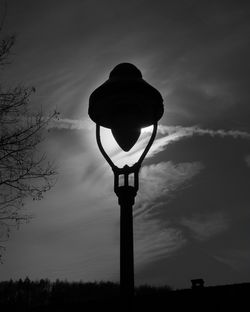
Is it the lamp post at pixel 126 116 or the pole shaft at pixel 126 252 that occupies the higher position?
the lamp post at pixel 126 116

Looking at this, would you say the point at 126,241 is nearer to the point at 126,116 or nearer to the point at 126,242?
the point at 126,242

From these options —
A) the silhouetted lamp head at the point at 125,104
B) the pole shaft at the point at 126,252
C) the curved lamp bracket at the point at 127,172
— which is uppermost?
the silhouetted lamp head at the point at 125,104

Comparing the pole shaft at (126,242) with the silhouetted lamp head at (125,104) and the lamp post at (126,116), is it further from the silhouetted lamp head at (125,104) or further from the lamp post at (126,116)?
the silhouetted lamp head at (125,104)

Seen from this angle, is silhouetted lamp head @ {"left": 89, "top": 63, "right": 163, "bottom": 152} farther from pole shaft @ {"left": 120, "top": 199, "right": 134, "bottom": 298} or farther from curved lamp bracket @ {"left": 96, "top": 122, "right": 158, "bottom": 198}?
pole shaft @ {"left": 120, "top": 199, "right": 134, "bottom": 298}

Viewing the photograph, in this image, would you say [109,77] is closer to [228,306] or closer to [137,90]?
[137,90]

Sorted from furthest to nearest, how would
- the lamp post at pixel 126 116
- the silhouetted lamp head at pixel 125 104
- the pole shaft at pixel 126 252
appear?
1. the silhouetted lamp head at pixel 125 104
2. the lamp post at pixel 126 116
3. the pole shaft at pixel 126 252

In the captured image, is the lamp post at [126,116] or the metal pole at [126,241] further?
the lamp post at [126,116]

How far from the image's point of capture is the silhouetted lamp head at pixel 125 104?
135 inches

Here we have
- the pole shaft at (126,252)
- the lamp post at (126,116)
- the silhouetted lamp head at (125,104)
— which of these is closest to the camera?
the pole shaft at (126,252)

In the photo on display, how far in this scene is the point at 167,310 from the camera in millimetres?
14297

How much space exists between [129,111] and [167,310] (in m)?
12.2

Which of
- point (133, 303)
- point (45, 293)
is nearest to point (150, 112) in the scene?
point (133, 303)

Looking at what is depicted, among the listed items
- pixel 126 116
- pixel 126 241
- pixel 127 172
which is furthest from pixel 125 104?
pixel 126 241

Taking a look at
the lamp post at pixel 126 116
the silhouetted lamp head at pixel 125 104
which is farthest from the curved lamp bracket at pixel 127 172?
the silhouetted lamp head at pixel 125 104
